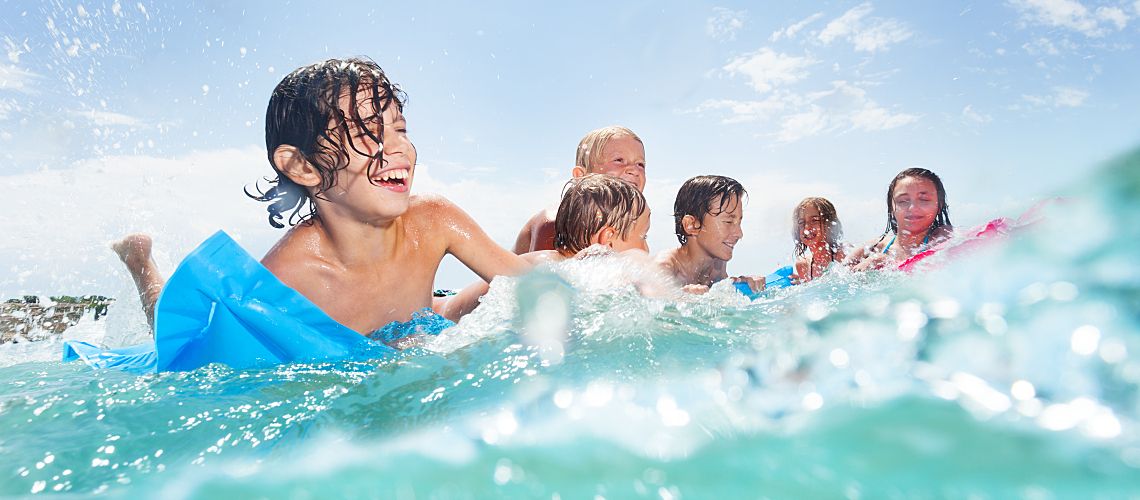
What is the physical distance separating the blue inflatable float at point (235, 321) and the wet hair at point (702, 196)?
10.6ft

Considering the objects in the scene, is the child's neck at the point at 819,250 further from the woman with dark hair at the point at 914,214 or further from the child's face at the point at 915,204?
the child's face at the point at 915,204

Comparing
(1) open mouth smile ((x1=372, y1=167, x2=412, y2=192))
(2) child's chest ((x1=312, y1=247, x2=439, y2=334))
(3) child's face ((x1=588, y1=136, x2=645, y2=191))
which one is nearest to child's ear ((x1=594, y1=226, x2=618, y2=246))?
(2) child's chest ((x1=312, y1=247, x2=439, y2=334))

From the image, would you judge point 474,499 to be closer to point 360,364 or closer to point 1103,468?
point 1103,468

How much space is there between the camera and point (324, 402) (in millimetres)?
1651

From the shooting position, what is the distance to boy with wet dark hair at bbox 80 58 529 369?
2629 millimetres

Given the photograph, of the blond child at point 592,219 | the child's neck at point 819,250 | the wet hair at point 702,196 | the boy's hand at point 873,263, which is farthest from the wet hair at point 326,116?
the child's neck at point 819,250

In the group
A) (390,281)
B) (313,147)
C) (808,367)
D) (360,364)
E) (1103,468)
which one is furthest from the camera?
(390,281)

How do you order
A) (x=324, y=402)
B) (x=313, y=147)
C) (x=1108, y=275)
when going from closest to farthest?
(x=1108, y=275) < (x=324, y=402) < (x=313, y=147)

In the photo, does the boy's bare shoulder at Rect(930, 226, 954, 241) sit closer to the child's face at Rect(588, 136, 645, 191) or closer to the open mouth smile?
the child's face at Rect(588, 136, 645, 191)

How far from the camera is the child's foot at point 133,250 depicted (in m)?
4.13

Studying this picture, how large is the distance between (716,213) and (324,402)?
13.2 feet

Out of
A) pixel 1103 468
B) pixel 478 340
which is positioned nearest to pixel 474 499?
pixel 1103 468

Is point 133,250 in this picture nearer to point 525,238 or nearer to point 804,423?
point 525,238

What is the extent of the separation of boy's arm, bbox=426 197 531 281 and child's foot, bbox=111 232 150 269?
2.02 metres
